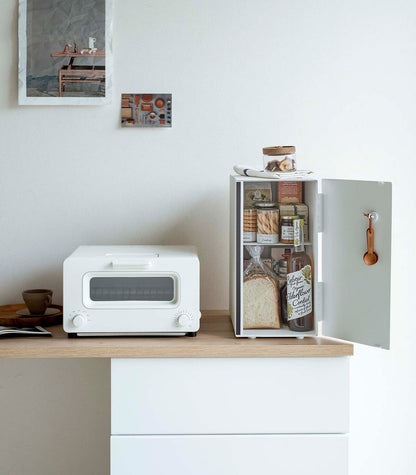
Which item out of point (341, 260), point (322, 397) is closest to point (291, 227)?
point (341, 260)

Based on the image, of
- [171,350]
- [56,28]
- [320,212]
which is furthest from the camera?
[56,28]

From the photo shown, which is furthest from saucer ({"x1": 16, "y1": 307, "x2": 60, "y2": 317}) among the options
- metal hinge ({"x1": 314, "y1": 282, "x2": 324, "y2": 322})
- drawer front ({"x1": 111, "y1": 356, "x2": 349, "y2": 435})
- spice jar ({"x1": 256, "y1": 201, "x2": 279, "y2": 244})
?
metal hinge ({"x1": 314, "y1": 282, "x2": 324, "y2": 322})

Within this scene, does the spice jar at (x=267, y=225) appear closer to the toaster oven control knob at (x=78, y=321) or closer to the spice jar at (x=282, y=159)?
the spice jar at (x=282, y=159)

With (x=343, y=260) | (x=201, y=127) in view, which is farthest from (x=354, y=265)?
(x=201, y=127)

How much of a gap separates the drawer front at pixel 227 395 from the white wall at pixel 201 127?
0.48m

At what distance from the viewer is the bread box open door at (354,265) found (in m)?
1.73

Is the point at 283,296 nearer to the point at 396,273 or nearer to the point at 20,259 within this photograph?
the point at 396,273

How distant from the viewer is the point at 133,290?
6.05ft

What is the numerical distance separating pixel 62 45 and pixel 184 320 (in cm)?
97

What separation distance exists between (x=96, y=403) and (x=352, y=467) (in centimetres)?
89

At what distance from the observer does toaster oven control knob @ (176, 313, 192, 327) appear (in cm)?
181

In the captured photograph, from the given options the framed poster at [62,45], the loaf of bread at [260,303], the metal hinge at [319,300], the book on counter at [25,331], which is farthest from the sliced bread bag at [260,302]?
the framed poster at [62,45]

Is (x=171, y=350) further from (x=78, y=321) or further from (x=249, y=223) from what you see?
(x=249, y=223)

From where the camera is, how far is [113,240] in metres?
2.21
